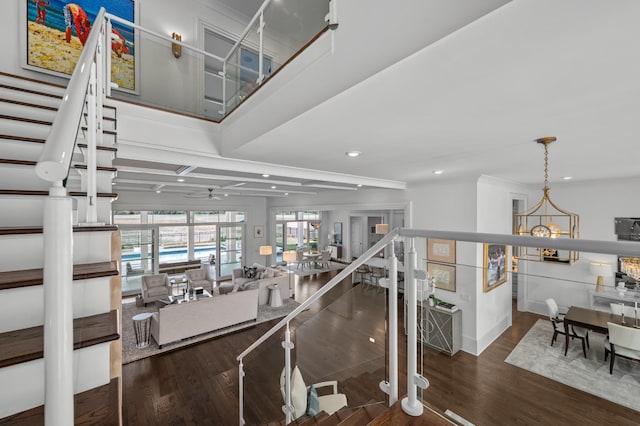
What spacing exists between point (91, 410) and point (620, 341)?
86.9 inches

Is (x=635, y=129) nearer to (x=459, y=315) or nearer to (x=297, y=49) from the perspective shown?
(x=297, y=49)

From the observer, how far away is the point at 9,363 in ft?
2.76

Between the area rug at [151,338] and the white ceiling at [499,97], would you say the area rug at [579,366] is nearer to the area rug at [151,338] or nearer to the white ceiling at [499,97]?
the white ceiling at [499,97]

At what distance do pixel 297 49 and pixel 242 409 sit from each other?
11.8 feet

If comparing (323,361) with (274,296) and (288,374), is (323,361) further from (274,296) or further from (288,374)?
(274,296)

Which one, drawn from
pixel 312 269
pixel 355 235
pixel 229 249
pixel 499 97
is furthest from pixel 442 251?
pixel 229 249

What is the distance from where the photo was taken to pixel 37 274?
109 cm

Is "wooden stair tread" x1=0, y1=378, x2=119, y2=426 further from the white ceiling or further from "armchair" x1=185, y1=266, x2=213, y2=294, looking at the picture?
"armchair" x1=185, y1=266, x2=213, y2=294

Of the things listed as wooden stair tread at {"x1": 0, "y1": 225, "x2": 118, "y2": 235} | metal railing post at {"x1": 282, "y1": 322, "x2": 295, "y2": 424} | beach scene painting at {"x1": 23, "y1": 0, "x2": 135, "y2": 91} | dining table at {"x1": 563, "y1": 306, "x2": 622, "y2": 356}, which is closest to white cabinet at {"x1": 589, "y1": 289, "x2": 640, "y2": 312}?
dining table at {"x1": 563, "y1": 306, "x2": 622, "y2": 356}

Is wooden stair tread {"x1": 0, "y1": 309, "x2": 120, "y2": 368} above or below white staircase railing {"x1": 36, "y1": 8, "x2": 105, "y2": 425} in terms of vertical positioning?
below

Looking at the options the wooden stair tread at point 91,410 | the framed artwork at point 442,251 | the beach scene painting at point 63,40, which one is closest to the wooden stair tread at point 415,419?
the wooden stair tread at point 91,410

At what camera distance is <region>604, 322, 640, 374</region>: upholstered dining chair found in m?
1.00

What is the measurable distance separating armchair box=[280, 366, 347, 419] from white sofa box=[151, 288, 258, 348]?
2924 millimetres

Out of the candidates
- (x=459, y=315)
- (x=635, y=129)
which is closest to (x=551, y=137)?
(x=635, y=129)
